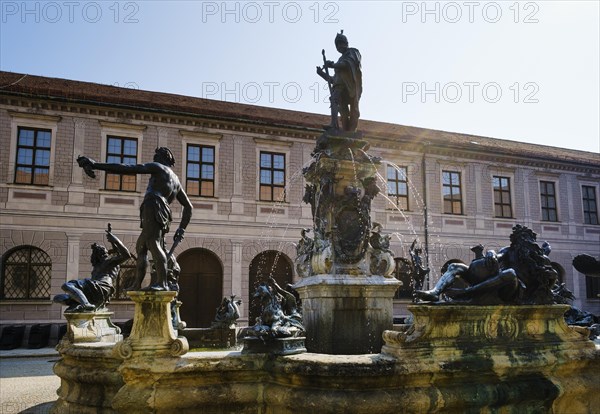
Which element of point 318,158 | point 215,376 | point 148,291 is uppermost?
point 318,158

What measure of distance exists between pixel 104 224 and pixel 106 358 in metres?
15.1

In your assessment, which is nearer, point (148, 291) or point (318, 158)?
point (148, 291)

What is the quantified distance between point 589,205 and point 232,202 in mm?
18971

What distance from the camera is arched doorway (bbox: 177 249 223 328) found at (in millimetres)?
20469

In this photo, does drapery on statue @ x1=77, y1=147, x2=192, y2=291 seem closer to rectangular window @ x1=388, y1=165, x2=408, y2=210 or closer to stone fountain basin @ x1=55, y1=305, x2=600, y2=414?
stone fountain basin @ x1=55, y1=305, x2=600, y2=414

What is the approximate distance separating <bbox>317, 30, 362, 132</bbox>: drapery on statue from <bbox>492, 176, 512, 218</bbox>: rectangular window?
2049cm

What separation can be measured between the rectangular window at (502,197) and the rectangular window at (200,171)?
13719 mm

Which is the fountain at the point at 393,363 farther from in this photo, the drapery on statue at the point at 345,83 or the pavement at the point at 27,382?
the drapery on statue at the point at 345,83

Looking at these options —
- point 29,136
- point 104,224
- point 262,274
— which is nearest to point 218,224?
point 262,274

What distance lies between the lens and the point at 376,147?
24.3 meters

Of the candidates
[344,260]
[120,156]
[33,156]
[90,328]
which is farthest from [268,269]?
[344,260]

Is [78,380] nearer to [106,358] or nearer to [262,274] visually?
[106,358]

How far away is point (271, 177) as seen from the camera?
888 inches

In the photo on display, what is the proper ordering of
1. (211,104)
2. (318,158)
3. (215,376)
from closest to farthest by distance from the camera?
(215,376), (318,158), (211,104)
